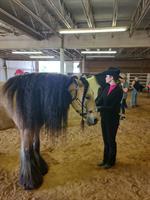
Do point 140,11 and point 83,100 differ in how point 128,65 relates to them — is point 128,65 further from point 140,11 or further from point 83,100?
point 83,100

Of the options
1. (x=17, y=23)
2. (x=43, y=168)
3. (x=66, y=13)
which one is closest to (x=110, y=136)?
(x=43, y=168)

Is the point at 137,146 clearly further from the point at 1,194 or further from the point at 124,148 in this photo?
the point at 1,194

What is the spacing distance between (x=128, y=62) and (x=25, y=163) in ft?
43.3

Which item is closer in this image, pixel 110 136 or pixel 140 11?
pixel 110 136

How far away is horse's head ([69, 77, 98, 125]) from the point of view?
1.94 metres

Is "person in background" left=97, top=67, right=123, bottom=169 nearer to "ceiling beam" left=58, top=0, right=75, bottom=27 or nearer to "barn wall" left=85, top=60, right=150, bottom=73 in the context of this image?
"ceiling beam" left=58, top=0, right=75, bottom=27

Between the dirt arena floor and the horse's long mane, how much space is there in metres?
0.39

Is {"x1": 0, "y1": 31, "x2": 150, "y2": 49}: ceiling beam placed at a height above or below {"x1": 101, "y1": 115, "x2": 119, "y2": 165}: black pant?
above

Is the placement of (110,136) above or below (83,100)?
below

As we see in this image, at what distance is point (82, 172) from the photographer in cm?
232

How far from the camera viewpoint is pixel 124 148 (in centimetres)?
311

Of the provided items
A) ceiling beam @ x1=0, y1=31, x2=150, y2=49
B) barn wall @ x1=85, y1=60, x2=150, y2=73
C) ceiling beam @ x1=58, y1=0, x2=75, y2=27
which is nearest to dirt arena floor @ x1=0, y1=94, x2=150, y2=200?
ceiling beam @ x1=58, y1=0, x2=75, y2=27

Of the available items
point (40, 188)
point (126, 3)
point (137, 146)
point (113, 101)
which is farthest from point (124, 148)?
point (126, 3)

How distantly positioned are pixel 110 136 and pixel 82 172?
0.61 metres
